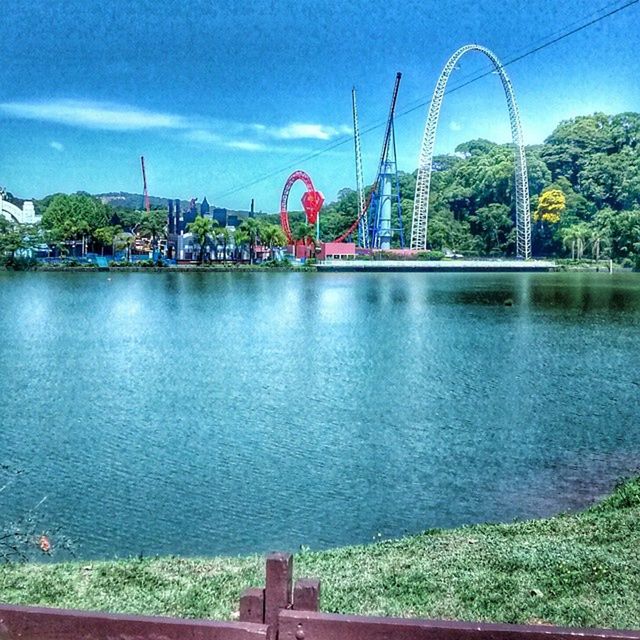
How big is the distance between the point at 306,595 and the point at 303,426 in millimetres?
8453

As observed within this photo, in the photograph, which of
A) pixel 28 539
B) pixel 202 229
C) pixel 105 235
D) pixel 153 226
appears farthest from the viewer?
pixel 153 226

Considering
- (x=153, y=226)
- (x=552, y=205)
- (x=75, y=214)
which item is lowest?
(x=153, y=226)

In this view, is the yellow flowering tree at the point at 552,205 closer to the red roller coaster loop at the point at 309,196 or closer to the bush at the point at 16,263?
the red roller coaster loop at the point at 309,196

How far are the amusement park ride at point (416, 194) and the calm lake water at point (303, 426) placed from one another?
42.5m

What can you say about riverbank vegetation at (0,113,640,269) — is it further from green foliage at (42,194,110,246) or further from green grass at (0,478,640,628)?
green grass at (0,478,640,628)

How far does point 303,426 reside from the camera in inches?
403

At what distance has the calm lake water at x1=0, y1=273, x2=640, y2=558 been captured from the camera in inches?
269

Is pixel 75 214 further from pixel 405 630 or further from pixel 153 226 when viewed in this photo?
pixel 405 630

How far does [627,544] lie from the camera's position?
4566 mm

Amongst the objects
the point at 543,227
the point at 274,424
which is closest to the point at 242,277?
the point at 543,227

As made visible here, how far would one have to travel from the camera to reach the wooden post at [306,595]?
181 cm

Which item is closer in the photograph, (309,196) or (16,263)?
(16,263)

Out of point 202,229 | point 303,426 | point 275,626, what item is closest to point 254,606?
point 275,626

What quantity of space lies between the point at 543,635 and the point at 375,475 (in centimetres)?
633
